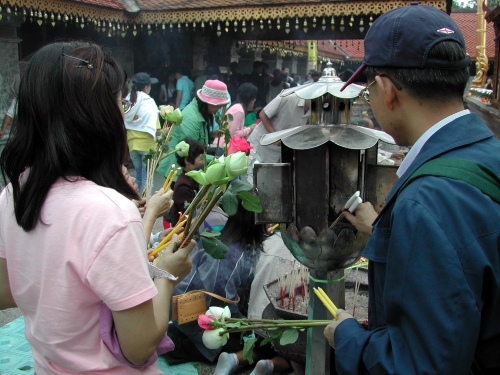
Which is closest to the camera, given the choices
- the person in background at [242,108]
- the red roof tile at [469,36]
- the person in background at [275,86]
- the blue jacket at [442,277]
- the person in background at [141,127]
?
the blue jacket at [442,277]

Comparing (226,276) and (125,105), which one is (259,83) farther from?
(125,105)

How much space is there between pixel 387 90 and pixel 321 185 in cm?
72

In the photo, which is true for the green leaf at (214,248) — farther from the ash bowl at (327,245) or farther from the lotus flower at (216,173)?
the ash bowl at (327,245)

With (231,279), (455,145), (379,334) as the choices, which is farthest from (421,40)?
(231,279)

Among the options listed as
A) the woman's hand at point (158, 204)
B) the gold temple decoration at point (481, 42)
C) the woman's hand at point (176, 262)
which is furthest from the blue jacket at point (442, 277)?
the gold temple decoration at point (481, 42)

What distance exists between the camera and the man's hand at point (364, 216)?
159 cm

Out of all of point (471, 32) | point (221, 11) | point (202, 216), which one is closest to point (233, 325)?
point (202, 216)

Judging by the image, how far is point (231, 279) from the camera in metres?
2.84

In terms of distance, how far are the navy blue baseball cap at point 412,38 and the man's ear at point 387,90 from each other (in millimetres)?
32

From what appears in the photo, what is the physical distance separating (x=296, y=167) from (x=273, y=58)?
50.7 ft

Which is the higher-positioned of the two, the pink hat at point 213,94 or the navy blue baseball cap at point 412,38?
the navy blue baseball cap at point 412,38

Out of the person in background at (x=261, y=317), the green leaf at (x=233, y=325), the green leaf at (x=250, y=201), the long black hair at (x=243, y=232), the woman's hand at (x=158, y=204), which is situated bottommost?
the person in background at (x=261, y=317)

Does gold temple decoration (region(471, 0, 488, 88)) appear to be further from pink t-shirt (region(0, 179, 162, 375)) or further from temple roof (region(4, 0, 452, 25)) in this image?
pink t-shirt (region(0, 179, 162, 375))

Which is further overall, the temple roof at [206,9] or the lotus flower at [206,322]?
the temple roof at [206,9]
